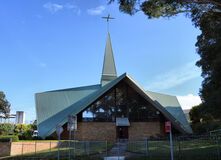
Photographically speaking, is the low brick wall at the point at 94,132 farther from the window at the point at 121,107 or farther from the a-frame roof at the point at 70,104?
the a-frame roof at the point at 70,104

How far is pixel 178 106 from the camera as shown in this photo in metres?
40.1

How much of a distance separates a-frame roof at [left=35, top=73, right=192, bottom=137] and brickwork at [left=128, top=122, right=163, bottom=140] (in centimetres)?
204

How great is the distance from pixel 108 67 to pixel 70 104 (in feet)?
26.7

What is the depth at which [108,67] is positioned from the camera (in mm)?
42688

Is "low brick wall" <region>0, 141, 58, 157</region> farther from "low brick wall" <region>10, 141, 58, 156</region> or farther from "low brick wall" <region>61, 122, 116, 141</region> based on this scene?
"low brick wall" <region>61, 122, 116, 141</region>

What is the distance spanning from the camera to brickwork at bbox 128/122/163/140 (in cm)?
3457

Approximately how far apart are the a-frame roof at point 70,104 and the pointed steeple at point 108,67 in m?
1.56

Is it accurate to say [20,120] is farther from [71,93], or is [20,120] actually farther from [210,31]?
[210,31]

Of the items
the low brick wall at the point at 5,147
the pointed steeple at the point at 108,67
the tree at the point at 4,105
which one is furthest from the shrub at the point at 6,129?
the pointed steeple at the point at 108,67

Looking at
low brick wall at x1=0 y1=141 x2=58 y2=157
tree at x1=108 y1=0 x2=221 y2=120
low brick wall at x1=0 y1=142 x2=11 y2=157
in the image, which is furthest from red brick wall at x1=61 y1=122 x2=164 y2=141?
tree at x1=108 y1=0 x2=221 y2=120

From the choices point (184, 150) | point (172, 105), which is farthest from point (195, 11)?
point (172, 105)

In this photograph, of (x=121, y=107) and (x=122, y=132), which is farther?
(x=122, y=132)

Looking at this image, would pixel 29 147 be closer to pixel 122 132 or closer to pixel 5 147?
pixel 5 147

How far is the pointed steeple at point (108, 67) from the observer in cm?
4172
